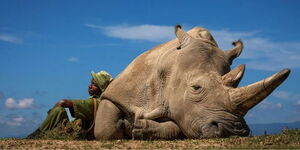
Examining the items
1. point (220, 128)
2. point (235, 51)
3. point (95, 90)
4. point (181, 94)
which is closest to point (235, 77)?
point (220, 128)

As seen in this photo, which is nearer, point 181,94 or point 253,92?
point 253,92

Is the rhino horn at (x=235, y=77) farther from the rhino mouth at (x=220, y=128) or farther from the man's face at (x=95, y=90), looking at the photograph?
the man's face at (x=95, y=90)

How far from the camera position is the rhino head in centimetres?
1125

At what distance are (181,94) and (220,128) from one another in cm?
144

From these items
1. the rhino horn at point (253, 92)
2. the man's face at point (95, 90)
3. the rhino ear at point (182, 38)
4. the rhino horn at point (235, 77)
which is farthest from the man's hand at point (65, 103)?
the rhino horn at point (253, 92)

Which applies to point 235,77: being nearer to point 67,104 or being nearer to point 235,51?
point 235,51

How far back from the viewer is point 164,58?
44.6 ft

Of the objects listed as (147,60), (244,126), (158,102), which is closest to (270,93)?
(244,126)

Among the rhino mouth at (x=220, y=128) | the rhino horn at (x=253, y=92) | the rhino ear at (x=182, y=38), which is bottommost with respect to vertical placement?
the rhino mouth at (x=220, y=128)

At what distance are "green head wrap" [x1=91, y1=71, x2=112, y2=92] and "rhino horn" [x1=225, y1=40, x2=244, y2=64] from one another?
407 cm

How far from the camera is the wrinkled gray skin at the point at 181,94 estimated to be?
1149cm

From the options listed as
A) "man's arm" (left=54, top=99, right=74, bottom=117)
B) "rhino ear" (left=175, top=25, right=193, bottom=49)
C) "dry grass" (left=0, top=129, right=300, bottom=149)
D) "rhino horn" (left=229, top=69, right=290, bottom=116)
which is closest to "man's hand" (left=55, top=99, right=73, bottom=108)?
"man's arm" (left=54, top=99, right=74, bottom=117)

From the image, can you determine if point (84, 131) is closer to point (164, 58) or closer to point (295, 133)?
point (164, 58)

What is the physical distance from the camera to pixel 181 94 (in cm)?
1248
